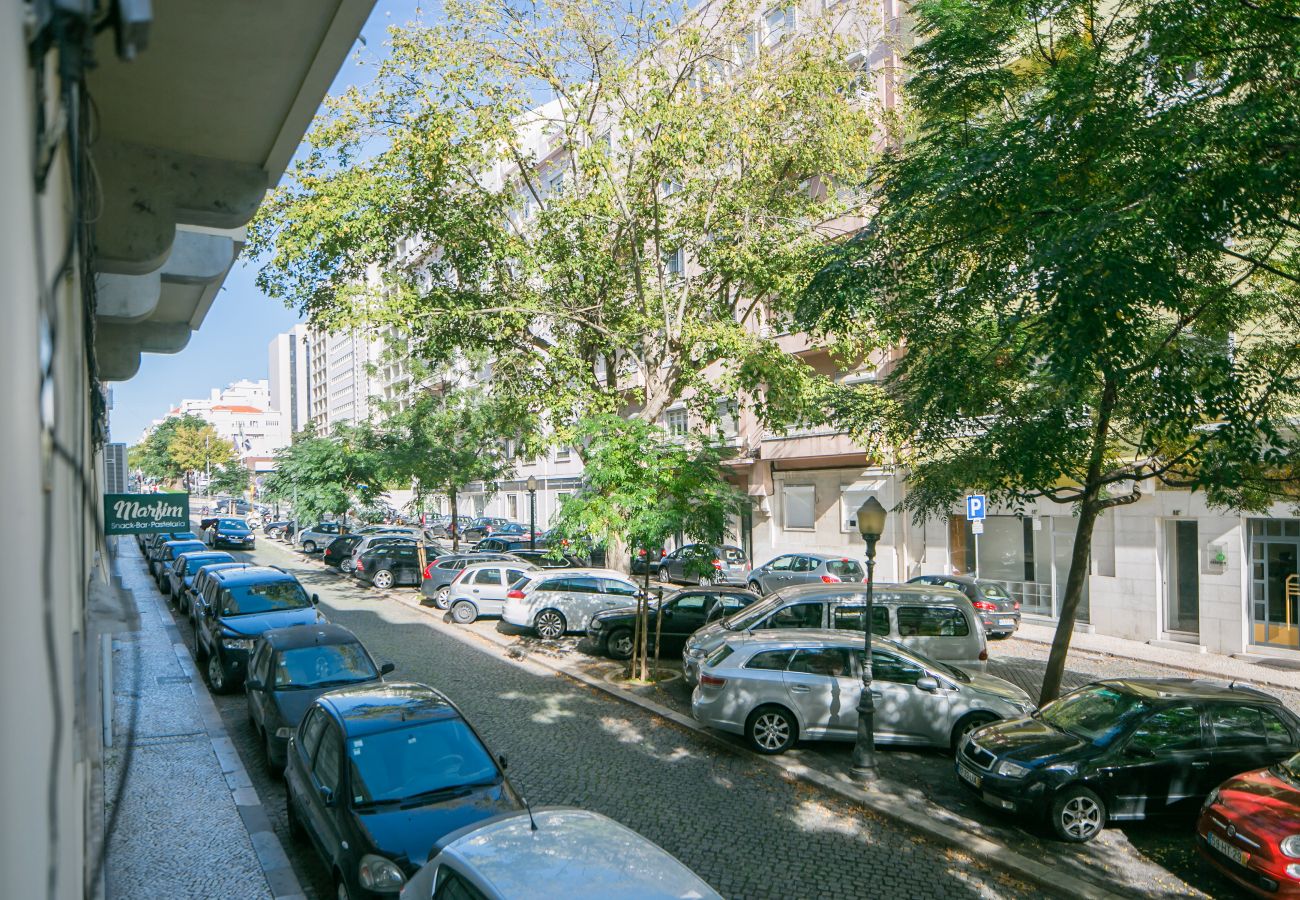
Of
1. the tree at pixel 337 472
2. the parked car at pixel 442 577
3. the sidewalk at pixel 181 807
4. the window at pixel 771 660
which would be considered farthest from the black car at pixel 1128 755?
the tree at pixel 337 472

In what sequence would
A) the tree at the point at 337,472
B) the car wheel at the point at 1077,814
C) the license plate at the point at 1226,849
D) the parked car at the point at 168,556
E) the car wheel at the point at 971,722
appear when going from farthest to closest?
the tree at the point at 337,472 < the parked car at the point at 168,556 < the car wheel at the point at 971,722 < the car wheel at the point at 1077,814 < the license plate at the point at 1226,849

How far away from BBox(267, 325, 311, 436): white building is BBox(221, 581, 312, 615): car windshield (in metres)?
141

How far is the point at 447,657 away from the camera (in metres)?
19.1

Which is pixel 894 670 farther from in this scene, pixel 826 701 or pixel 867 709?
pixel 867 709

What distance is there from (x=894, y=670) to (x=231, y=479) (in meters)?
71.4

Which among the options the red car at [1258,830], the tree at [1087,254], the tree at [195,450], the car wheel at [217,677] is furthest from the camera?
the tree at [195,450]

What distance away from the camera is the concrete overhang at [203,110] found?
373cm

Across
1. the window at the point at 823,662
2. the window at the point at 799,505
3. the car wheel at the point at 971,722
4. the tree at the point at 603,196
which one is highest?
the tree at the point at 603,196

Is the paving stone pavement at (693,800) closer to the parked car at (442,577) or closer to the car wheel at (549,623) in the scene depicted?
the car wheel at (549,623)

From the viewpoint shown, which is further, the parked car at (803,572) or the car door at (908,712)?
the parked car at (803,572)

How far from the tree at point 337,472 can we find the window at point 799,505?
15134mm

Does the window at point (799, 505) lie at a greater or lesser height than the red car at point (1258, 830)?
greater

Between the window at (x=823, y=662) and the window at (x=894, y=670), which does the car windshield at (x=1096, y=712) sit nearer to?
the window at (x=894, y=670)

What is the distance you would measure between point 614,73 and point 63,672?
18.9 meters
